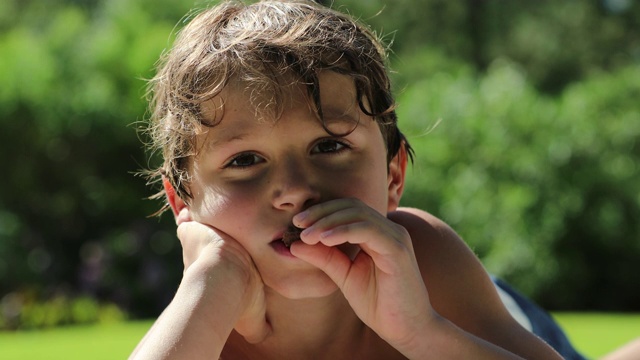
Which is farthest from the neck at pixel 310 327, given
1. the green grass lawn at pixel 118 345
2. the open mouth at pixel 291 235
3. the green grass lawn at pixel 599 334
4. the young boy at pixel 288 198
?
the green grass lawn at pixel 118 345

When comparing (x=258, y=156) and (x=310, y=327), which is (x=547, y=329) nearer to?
(x=310, y=327)

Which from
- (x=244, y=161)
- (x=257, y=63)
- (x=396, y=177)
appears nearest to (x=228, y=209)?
(x=244, y=161)

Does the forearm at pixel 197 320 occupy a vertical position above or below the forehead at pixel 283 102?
below

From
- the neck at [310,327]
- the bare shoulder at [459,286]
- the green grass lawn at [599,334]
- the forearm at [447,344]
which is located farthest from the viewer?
the green grass lawn at [599,334]

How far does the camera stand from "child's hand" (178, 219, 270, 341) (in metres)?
1.88

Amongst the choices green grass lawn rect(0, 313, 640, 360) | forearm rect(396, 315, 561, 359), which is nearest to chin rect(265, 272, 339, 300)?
forearm rect(396, 315, 561, 359)

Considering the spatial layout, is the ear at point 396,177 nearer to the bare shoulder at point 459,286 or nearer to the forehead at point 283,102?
the bare shoulder at point 459,286

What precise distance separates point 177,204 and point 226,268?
0.37 metres

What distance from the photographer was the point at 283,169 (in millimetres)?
1813

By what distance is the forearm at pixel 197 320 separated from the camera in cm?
177

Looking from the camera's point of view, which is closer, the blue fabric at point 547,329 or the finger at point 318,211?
the finger at point 318,211

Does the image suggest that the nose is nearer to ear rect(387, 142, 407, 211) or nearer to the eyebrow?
the eyebrow

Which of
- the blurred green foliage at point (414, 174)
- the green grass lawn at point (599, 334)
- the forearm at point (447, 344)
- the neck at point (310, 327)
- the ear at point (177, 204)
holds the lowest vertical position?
the blurred green foliage at point (414, 174)

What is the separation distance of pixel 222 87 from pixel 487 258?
28.4 ft
